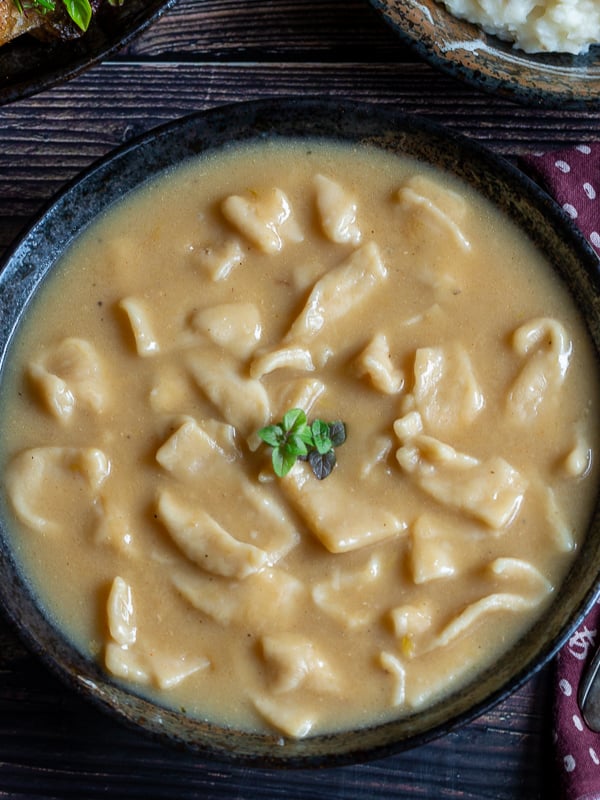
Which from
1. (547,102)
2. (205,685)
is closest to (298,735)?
(205,685)

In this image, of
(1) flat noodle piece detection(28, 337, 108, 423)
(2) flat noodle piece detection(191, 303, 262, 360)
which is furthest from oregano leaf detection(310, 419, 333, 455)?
(1) flat noodle piece detection(28, 337, 108, 423)

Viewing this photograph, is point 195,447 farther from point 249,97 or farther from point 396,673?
point 249,97

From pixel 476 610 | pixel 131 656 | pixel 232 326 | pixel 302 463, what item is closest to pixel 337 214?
pixel 232 326

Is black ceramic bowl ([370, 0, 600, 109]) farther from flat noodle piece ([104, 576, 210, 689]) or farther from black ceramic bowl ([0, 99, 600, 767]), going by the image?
flat noodle piece ([104, 576, 210, 689])

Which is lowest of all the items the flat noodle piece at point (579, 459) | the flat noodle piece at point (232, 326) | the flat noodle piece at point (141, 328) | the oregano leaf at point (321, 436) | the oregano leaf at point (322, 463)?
the oregano leaf at point (322, 463)

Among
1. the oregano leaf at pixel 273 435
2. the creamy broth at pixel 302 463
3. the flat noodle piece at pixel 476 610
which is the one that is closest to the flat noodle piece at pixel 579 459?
the creamy broth at pixel 302 463

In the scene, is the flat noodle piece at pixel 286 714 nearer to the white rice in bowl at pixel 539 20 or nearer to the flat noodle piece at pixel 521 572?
the flat noodle piece at pixel 521 572
